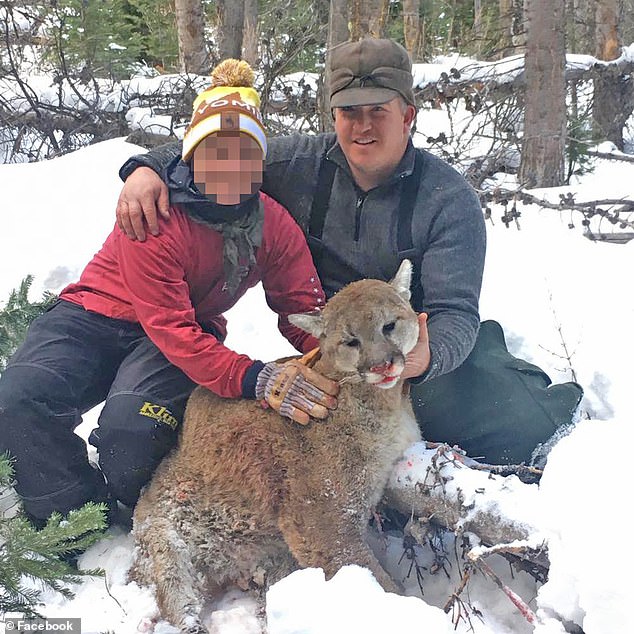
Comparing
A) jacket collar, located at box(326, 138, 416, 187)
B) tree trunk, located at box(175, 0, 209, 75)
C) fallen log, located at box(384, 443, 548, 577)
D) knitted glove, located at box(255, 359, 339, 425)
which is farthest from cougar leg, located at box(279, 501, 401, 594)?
tree trunk, located at box(175, 0, 209, 75)

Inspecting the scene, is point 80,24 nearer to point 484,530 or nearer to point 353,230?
point 353,230

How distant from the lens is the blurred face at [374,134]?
3.62 metres

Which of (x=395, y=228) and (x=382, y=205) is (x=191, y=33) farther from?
(x=395, y=228)

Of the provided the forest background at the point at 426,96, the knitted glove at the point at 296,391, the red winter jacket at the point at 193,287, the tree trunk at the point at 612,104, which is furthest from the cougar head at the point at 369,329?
the tree trunk at the point at 612,104

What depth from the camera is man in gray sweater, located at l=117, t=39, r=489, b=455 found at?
344cm

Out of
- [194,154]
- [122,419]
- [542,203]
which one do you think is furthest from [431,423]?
[542,203]

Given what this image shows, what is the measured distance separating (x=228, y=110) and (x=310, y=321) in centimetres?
109

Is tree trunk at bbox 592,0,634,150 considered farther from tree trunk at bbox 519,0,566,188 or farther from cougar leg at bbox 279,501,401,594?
cougar leg at bbox 279,501,401,594

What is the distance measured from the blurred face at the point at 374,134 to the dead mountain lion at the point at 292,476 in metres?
0.66

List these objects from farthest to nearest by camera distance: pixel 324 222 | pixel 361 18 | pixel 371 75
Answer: pixel 361 18
pixel 324 222
pixel 371 75

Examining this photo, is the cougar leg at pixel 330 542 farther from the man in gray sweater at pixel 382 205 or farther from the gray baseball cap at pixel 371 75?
the gray baseball cap at pixel 371 75

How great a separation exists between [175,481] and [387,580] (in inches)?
43.1

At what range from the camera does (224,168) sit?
3.29 m

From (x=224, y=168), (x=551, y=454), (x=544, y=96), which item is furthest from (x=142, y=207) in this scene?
(x=544, y=96)
